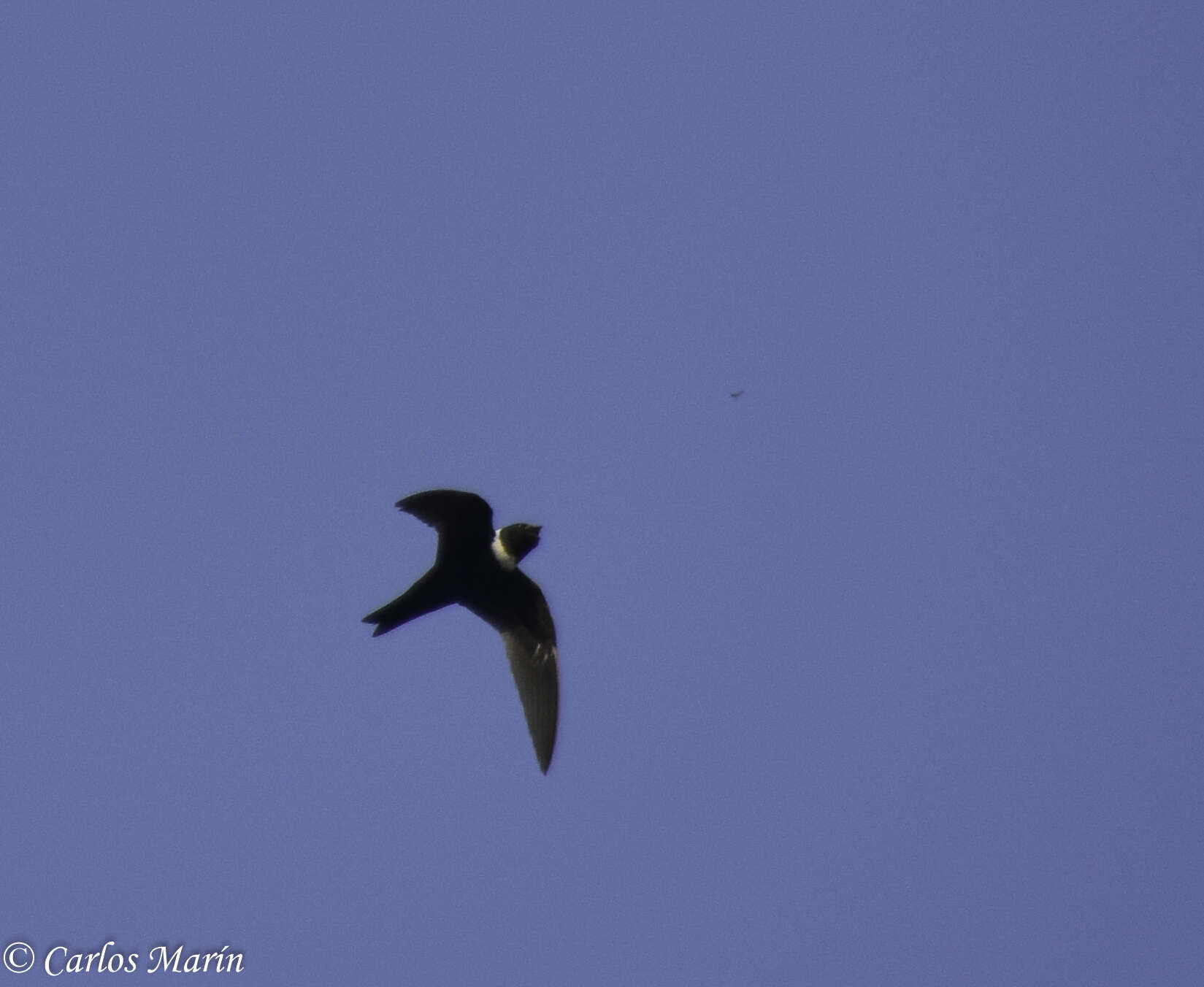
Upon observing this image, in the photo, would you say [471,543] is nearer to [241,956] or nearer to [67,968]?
[241,956]

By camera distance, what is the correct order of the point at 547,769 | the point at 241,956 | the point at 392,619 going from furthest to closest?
the point at 241,956 < the point at 547,769 < the point at 392,619

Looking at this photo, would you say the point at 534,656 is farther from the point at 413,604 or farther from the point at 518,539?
the point at 413,604

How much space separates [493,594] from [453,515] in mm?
940

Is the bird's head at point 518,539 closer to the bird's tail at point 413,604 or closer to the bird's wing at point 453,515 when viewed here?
the bird's wing at point 453,515

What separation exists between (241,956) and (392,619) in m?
3.11

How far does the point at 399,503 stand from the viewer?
7363mm

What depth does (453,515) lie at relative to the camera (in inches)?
296

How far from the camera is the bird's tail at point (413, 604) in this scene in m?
7.25

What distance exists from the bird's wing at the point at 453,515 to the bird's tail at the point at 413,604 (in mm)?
206

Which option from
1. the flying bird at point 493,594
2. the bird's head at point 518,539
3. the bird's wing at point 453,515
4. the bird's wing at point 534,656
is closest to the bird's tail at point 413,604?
the flying bird at point 493,594

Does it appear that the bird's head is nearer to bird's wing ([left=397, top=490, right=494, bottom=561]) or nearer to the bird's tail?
bird's wing ([left=397, top=490, right=494, bottom=561])

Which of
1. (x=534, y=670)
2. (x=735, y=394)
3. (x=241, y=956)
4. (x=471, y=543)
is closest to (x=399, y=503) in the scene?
(x=471, y=543)

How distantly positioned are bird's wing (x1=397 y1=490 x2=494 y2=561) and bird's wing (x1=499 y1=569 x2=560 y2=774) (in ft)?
2.28

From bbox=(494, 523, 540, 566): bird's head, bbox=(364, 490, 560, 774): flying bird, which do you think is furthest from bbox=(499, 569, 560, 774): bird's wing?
bbox=(494, 523, 540, 566): bird's head
